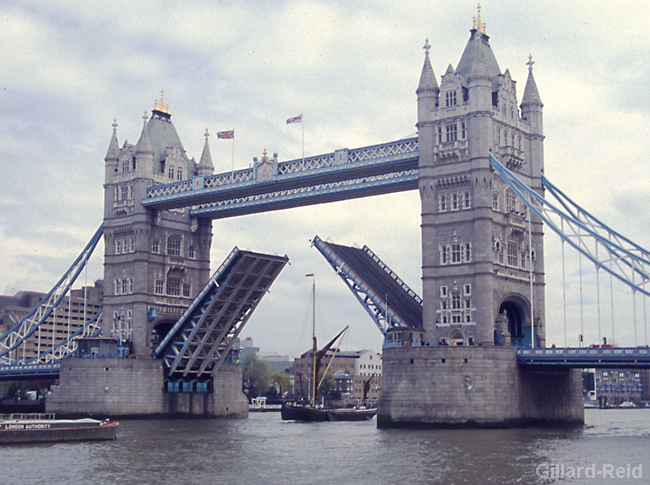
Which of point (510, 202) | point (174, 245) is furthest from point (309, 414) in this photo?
point (510, 202)

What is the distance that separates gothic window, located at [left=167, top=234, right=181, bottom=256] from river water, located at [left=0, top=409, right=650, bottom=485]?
29067 millimetres

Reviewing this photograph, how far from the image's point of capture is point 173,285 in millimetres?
93938

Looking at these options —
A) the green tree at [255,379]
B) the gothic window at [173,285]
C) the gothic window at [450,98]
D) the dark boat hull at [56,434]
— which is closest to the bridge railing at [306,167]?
the gothic window at [450,98]

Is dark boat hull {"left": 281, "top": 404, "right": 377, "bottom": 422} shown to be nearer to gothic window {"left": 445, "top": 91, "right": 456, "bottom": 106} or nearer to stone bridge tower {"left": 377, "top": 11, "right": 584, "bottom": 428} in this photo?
stone bridge tower {"left": 377, "top": 11, "right": 584, "bottom": 428}

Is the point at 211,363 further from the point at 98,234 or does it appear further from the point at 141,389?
the point at 98,234

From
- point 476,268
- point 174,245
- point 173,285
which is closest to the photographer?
point 476,268

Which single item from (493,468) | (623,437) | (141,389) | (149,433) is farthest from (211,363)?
(493,468)

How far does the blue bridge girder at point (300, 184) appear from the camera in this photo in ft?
248

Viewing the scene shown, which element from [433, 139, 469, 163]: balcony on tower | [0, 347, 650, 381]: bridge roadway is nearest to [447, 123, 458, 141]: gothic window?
[433, 139, 469, 163]: balcony on tower

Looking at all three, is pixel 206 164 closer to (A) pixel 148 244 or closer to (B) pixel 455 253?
(A) pixel 148 244

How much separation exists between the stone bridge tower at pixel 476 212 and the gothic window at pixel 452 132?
0.08m

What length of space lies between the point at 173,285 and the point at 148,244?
5.26 metres

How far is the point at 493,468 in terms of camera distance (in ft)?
142

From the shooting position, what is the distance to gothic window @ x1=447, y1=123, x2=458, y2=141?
7206 centimetres
